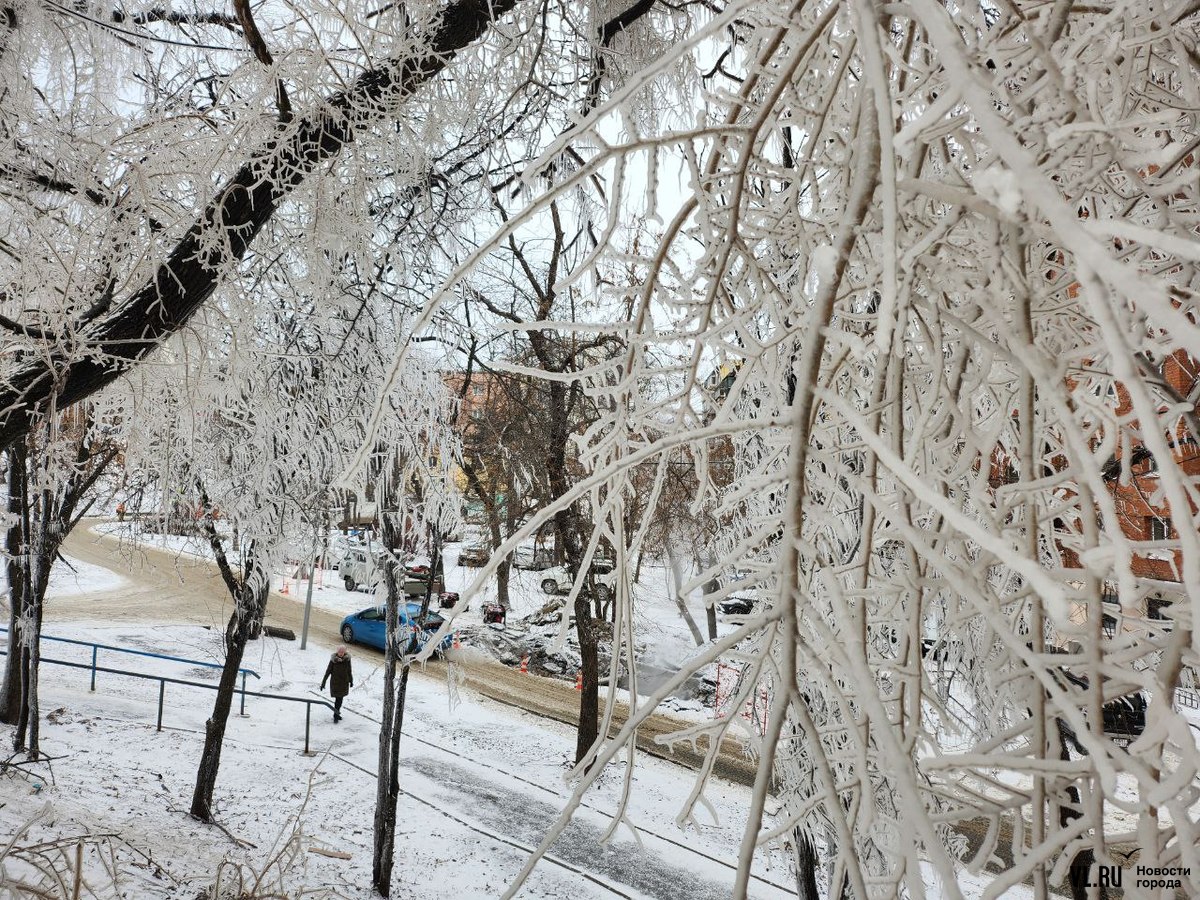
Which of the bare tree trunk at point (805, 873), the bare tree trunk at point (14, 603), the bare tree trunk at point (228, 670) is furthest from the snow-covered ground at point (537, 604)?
the bare tree trunk at point (805, 873)

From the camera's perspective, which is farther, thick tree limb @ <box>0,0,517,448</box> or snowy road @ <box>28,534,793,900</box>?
snowy road @ <box>28,534,793,900</box>

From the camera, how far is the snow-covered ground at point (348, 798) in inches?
271

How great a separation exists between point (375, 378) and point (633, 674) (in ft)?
16.4

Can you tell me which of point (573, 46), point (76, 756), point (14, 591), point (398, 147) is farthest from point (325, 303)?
point (14, 591)

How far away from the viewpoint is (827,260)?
562 mm

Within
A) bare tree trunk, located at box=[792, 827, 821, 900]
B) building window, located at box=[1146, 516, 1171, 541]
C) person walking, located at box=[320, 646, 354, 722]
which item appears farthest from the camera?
person walking, located at box=[320, 646, 354, 722]

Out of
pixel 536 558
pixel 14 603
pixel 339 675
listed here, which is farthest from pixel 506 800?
pixel 14 603

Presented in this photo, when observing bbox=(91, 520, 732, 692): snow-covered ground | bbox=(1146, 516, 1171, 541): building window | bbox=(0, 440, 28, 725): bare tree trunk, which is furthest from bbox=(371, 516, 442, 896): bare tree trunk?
bbox=(1146, 516, 1171, 541): building window

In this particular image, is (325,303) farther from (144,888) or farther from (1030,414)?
(144,888)

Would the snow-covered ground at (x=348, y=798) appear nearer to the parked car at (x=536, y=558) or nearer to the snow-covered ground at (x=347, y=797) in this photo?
the snow-covered ground at (x=347, y=797)

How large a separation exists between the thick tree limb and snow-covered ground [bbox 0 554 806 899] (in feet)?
11.5

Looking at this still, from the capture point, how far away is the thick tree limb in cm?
256

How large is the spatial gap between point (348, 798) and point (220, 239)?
7.96 metres

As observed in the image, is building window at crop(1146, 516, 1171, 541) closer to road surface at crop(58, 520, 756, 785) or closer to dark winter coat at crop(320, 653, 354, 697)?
road surface at crop(58, 520, 756, 785)
